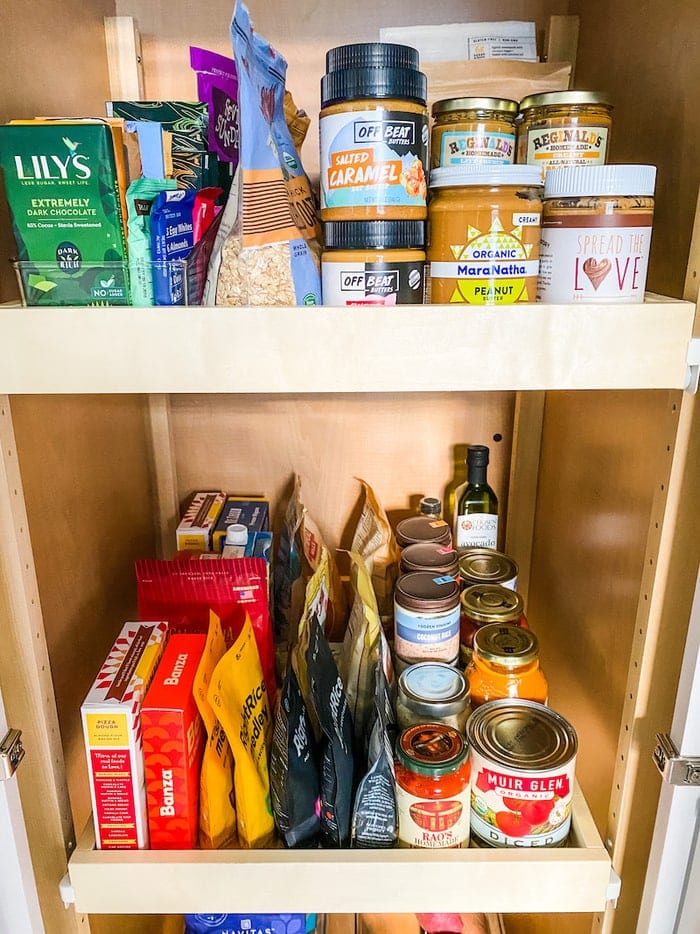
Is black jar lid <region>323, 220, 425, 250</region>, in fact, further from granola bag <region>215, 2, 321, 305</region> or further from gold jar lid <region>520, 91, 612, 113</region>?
gold jar lid <region>520, 91, 612, 113</region>

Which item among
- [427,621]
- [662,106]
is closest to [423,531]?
[427,621]

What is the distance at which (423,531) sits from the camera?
1.07 meters

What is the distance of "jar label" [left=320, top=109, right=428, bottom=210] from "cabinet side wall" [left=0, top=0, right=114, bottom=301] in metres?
0.30

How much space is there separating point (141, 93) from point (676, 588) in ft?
2.96

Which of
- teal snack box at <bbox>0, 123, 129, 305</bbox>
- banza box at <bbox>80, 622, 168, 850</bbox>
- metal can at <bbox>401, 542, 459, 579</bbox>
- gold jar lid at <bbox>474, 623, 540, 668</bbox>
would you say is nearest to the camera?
teal snack box at <bbox>0, 123, 129, 305</bbox>

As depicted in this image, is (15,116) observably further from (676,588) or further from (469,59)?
(676,588)

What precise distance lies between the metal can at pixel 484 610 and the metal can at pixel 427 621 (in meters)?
0.04

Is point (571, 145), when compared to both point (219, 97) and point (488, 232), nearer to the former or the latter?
point (488, 232)

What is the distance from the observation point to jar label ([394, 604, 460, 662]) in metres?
0.86

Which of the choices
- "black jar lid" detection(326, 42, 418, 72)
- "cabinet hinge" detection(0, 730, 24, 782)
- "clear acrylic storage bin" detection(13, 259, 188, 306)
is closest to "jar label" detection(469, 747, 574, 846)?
"cabinet hinge" detection(0, 730, 24, 782)

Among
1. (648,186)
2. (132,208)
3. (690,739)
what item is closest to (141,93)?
(132,208)

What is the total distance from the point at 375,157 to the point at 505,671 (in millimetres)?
563

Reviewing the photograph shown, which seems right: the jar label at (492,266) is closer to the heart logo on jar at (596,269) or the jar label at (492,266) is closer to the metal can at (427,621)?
the heart logo on jar at (596,269)

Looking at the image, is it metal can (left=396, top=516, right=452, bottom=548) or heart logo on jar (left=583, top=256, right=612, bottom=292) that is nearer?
heart logo on jar (left=583, top=256, right=612, bottom=292)
